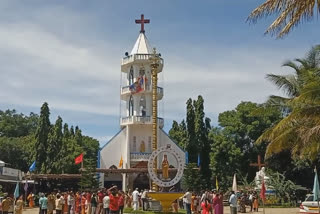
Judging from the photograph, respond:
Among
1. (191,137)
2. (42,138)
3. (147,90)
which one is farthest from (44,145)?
(191,137)

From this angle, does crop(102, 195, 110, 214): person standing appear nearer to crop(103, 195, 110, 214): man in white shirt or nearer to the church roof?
crop(103, 195, 110, 214): man in white shirt

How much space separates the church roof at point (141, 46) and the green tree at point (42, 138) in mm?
10619

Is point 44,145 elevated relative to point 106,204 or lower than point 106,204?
elevated

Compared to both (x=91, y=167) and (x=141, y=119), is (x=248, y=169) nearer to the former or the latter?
(x=141, y=119)

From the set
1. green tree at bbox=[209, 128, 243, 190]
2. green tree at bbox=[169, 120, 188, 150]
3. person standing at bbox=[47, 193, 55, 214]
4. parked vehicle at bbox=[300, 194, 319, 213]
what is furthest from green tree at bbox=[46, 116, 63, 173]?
parked vehicle at bbox=[300, 194, 319, 213]

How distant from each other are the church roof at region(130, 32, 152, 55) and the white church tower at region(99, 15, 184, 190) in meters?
0.10

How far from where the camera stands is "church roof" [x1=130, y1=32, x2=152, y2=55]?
48.2 meters

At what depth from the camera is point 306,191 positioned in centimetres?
3816

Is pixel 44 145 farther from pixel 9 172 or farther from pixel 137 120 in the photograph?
pixel 137 120

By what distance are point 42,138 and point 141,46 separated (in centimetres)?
1367

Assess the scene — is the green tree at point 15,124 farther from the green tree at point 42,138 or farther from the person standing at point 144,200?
the person standing at point 144,200

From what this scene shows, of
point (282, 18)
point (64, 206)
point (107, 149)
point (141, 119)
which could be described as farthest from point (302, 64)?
point (107, 149)

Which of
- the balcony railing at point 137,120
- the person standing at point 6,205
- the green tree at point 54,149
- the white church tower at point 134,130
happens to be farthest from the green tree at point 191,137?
the person standing at point 6,205

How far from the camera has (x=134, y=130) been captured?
47.0 m
